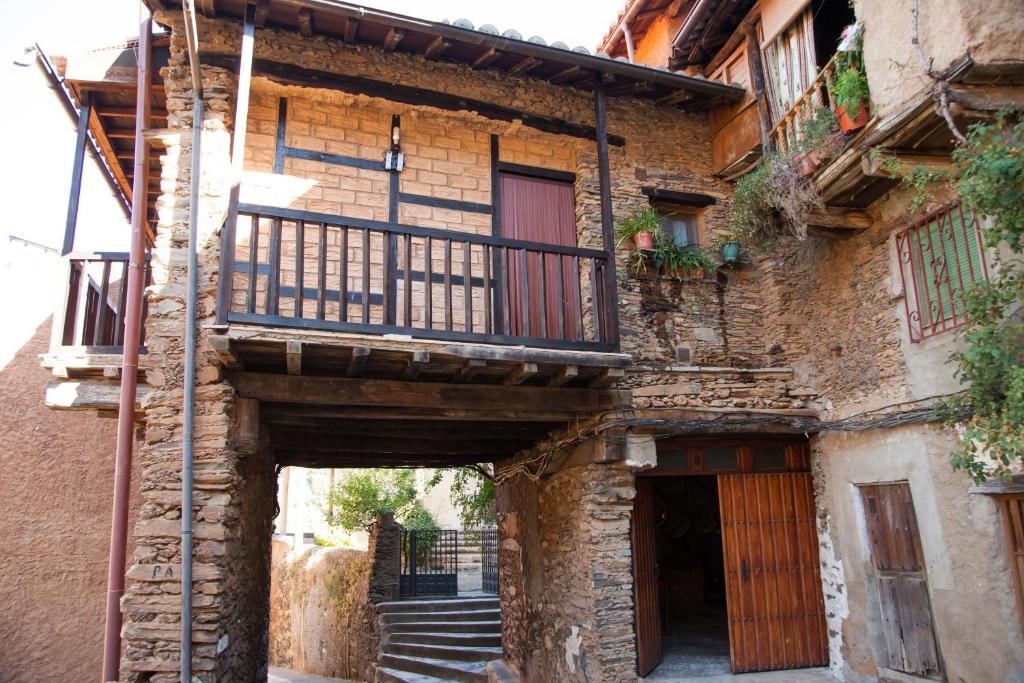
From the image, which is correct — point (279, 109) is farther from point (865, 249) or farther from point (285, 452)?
point (865, 249)

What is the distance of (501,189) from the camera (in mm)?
7684

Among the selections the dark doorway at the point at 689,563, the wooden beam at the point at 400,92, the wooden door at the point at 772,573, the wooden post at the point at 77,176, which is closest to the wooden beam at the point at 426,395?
the wooden door at the point at 772,573

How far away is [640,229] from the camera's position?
7.67 metres

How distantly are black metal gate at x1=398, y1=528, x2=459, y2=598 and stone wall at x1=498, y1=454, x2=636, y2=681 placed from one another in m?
5.73

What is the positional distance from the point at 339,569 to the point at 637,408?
994cm

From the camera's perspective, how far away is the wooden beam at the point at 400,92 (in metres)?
6.78

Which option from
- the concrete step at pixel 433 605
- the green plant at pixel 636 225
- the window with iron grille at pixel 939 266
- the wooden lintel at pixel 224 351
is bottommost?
the concrete step at pixel 433 605

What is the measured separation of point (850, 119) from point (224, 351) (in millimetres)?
5406

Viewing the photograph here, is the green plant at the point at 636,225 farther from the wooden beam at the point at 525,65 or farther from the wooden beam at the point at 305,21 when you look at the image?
the wooden beam at the point at 305,21

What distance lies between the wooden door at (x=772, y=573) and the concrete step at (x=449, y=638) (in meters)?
5.03

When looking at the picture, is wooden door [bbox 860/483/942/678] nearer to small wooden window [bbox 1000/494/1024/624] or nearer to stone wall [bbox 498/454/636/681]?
small wooden window [bbox 1000/494/1024/624]

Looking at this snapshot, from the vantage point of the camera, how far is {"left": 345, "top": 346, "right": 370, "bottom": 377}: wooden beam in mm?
5480

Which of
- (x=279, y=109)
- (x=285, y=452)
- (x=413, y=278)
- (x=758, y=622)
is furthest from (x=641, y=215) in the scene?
(x=285, y=452)

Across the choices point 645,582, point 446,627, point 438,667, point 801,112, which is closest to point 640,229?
point 801,112
